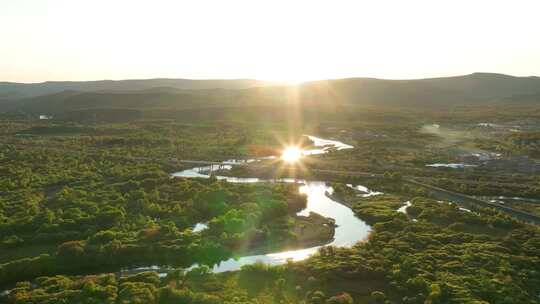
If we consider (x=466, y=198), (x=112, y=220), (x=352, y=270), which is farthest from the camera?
(x=466, y=198)

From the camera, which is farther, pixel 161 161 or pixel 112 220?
pixel 161 161

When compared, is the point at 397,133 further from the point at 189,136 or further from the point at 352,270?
the point at 352,270

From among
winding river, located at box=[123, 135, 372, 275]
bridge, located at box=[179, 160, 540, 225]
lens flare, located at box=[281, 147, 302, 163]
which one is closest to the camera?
winding river, located at box=[123, 135, 372, 275]

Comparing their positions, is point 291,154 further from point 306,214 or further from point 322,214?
point 306,214

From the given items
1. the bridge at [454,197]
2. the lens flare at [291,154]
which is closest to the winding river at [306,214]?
the bridge at [454,197]

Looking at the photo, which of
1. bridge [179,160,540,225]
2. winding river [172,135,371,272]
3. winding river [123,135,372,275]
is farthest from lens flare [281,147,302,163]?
bridge [179,160,540,225]

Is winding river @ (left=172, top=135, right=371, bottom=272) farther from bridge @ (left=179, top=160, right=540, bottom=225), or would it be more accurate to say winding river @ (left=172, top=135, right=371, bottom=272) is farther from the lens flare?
the lens flare

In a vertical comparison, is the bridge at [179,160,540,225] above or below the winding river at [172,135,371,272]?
above

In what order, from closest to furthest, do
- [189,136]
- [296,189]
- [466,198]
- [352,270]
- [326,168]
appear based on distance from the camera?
1. [352,270]
2. [466,198]
3. [296,189]
4. [326,168]
5. [189,136]

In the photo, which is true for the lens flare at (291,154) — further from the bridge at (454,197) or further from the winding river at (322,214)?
the bridge at (454,197)

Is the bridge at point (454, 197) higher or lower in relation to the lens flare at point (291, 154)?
higher

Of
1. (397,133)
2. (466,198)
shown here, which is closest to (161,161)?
(466,198)
